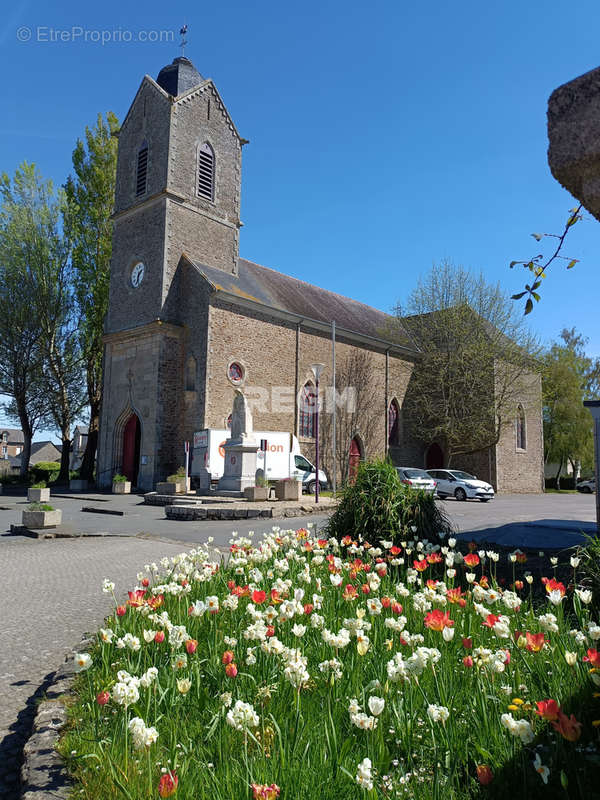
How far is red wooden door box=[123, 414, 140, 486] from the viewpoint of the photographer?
82.8 ft

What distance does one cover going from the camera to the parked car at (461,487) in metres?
23.5

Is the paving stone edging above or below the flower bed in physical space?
below

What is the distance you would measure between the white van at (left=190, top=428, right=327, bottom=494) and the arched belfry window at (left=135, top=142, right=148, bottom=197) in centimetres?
1276

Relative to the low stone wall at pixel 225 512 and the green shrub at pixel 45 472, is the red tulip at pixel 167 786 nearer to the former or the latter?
the low stone wall at pixel 225 512

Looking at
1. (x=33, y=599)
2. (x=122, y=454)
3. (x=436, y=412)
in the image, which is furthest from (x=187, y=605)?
(x=436, y=412)

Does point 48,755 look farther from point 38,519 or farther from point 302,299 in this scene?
point 302,299

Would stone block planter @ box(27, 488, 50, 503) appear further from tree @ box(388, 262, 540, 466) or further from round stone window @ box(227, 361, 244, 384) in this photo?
tree @ box(388, 262, 540, 466)

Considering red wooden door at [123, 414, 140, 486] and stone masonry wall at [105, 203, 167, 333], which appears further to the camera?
red wooden door at [123, 414, 140, 486]

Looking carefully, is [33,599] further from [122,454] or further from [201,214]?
[201,214]

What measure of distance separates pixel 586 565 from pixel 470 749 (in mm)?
2310

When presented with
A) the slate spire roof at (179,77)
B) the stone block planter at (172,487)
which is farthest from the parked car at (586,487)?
the slate spire roof at (179,77)

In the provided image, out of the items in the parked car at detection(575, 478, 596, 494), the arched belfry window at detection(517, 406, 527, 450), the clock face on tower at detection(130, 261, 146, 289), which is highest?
the clock face on tower at detection(130, 261, 146, 289)

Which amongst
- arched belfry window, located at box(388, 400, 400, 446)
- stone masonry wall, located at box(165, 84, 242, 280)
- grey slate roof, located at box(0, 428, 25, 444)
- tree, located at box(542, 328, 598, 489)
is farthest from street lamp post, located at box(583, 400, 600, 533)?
grey slate roof, located at box(0, 428, 25, 444)

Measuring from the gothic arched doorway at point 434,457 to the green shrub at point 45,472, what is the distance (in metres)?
22.4
